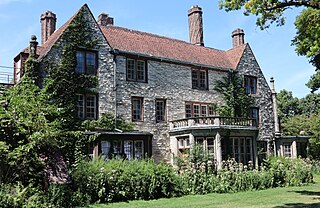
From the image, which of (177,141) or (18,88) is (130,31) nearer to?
(177,141)

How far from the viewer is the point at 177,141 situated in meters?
23.2

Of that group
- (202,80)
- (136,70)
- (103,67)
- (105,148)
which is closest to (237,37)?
(202,80)

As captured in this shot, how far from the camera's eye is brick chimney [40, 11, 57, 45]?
25094 mm

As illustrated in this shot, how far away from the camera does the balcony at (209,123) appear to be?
21859mm

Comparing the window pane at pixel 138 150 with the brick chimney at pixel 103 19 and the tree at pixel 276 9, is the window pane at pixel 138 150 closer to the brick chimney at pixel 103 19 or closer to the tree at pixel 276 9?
the brick chimney at pixel 103 19

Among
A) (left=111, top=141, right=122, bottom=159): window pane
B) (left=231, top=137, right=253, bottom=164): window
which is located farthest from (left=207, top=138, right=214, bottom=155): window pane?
(left=111, top=141, right=122, bottom=159): window pane

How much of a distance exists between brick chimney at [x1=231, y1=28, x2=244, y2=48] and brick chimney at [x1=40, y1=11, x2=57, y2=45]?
1624 centimetres

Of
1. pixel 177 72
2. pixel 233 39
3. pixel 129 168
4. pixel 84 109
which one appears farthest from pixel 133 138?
pixel 233 39

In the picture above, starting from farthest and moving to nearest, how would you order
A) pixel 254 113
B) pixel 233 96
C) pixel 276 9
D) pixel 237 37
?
1. pixel 237 37
2. pixel 254 113
3. pixel 233 96
4. pixel 276 9

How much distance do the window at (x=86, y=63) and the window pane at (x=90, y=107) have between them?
1523 mm

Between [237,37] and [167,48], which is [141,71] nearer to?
[167,48]

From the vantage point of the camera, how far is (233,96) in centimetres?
2733

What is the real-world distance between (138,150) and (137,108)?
2.80m

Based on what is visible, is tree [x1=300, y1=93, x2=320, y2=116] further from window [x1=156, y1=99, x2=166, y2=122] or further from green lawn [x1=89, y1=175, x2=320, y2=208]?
green lawn [x1=89, y1=175, x2=320, y2=208]
